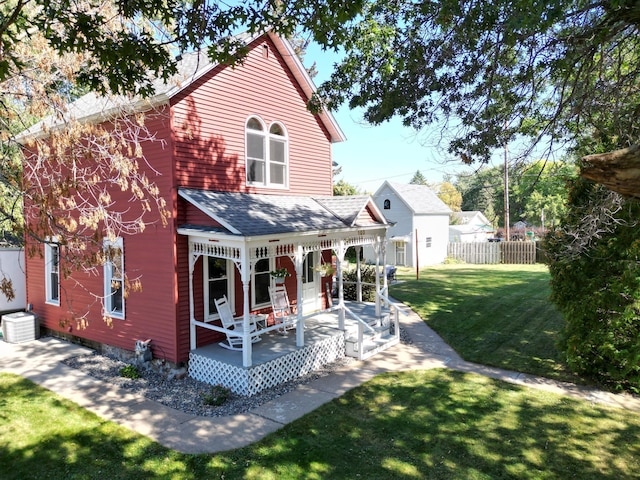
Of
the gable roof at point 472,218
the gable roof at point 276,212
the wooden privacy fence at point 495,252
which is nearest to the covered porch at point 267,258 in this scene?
the gable roof at point 276,212

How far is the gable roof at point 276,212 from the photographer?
8656 millimetres

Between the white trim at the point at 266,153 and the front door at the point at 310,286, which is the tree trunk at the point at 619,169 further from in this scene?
the front door at the point at 310,286

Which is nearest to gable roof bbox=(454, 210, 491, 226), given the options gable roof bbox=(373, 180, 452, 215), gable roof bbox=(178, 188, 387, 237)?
gable roof bbox=(373, 180, 452, 215)

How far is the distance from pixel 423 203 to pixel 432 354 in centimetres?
2389

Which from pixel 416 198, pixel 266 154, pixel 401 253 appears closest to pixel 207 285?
pixel 266 154

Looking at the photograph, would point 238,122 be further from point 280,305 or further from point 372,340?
point 372,340

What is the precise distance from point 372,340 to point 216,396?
185 inches

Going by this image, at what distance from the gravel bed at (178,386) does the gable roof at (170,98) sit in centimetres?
→ 513

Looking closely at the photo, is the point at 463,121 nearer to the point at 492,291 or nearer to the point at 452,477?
the point at 452,477

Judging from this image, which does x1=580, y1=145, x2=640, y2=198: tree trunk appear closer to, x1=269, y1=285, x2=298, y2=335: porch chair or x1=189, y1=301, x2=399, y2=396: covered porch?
x1=189, y1=301, x2=399, y2=396: covered porch

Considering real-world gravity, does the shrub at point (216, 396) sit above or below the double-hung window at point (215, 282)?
below

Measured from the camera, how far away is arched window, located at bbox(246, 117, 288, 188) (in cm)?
1103

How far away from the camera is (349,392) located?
8.23 meters

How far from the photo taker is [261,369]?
8.42 meters
